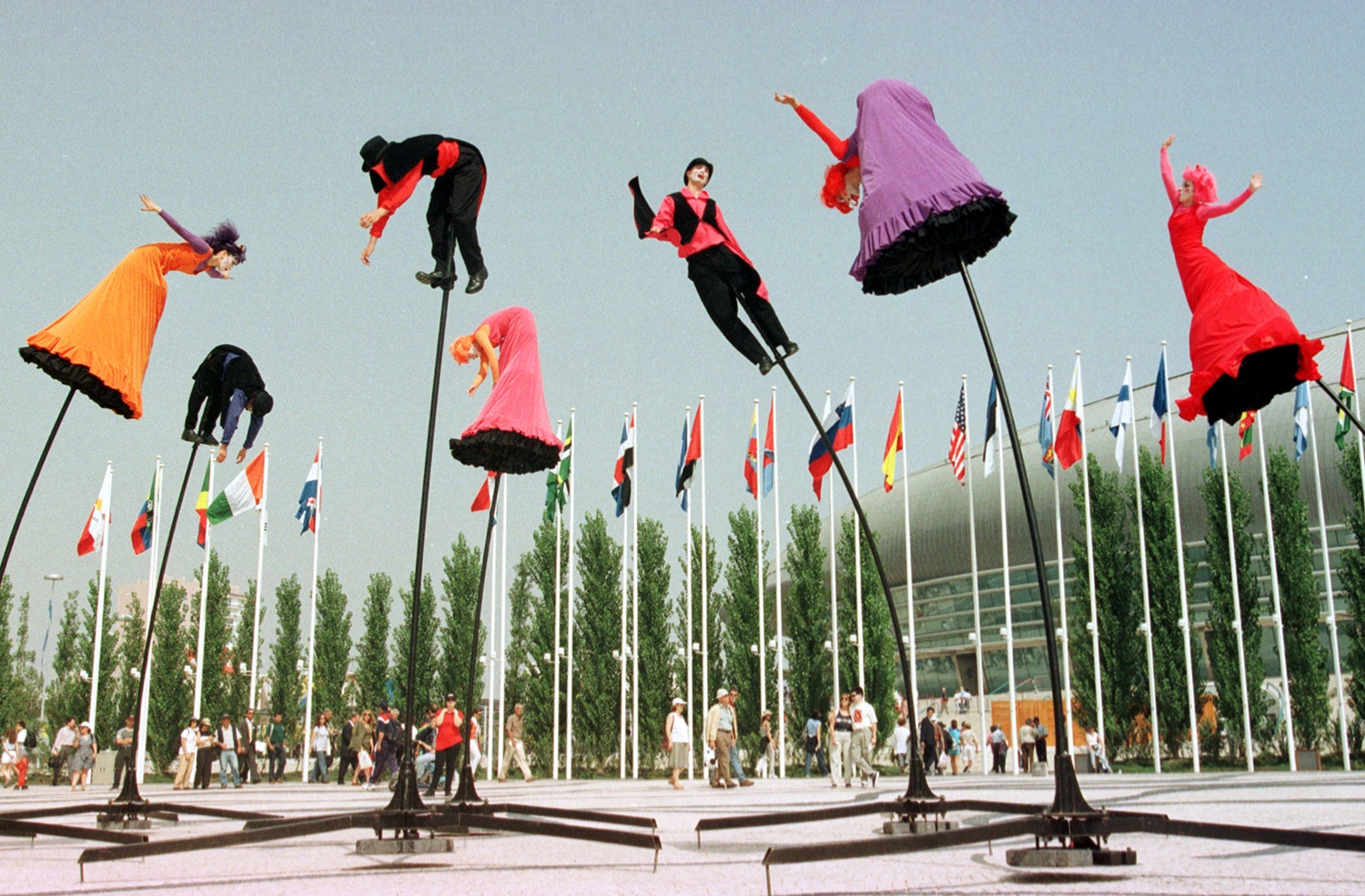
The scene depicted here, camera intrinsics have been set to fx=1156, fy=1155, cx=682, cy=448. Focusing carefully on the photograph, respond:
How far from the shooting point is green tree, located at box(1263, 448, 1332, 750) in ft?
96.6

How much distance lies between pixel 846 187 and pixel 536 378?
10.8ft

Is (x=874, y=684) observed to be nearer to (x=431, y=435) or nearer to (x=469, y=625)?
(x=469, y=625)

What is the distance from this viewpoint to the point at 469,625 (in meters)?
39.2

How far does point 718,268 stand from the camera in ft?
27.9

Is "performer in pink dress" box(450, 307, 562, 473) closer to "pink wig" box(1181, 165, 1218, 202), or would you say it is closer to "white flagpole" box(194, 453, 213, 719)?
"pink wig" box(1181, 165, 1218, 202)

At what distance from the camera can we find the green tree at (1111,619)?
102ft

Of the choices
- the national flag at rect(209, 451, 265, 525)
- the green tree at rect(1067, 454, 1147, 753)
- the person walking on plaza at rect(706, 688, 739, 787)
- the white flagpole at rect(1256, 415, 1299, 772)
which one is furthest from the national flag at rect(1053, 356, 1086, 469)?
the national flag at rect(209, 451, 265, 525)

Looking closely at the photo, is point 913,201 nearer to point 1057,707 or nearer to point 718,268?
point 718,268

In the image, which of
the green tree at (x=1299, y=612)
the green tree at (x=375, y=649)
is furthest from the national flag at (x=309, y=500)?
the green tree at (x=1299, y=612)

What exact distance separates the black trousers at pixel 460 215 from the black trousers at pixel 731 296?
1668 millimetres

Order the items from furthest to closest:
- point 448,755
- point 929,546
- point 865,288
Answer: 1. point 929,546
2. point 448,755
3. point 865,288

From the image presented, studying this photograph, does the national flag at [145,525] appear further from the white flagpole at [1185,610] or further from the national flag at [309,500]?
the white flagpole at [1185,610]

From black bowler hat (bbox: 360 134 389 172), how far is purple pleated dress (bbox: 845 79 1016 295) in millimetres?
3425

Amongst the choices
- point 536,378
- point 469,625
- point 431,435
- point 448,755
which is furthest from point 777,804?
point 469,625
